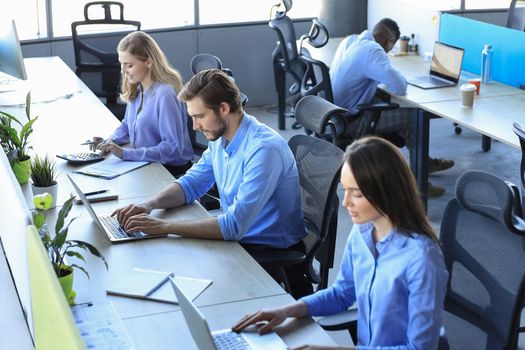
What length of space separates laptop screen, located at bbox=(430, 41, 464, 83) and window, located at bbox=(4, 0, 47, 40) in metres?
3.37

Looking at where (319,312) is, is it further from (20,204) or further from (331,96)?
(331,96)

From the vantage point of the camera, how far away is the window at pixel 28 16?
7.41m

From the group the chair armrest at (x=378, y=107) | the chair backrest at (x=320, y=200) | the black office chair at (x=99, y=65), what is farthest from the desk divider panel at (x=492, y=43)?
the chair backrest at (x=320, y=200)

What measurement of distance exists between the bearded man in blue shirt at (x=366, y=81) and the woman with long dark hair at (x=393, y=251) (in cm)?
317

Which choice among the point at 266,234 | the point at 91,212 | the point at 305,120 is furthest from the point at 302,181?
the point at 91,212

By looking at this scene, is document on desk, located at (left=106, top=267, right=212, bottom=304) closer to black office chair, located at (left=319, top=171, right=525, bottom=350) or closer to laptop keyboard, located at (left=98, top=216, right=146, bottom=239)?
laptop keyboard, located at (left=98, top=216, right=146, bottom=239)

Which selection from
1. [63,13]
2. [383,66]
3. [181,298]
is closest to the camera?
[181,298]

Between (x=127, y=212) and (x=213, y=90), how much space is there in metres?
0.55

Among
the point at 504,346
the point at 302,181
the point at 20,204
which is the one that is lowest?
the point at 504,346

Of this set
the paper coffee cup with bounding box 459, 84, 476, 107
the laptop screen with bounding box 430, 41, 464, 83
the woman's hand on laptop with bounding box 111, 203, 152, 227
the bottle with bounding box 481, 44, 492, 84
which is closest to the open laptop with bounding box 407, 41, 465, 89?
the laptop screen with bounding box 430, 41, 464, 83

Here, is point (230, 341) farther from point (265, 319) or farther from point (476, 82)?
point (476, 82)

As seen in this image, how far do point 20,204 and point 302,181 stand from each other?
4.63 ft

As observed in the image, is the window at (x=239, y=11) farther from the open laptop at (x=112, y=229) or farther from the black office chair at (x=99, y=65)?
the open laptop at (x=112, y=229)

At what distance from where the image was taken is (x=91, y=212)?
3207 mm
